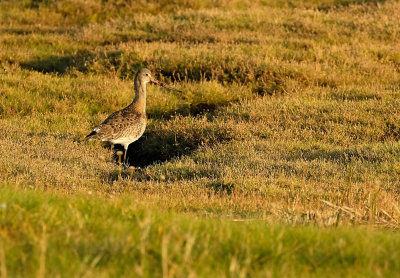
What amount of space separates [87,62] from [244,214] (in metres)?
10.9

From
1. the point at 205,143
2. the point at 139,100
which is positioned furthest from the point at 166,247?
the point at 139,100

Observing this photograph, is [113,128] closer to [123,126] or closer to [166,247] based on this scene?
[123,126]

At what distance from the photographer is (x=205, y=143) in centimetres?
1274

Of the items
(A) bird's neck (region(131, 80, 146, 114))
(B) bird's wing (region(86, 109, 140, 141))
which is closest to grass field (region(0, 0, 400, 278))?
(B) bird's wing (region(86, 109, 140, 141))

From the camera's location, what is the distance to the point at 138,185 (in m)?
9.53

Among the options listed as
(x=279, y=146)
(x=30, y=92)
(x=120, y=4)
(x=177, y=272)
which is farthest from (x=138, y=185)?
(x=120, y=4)

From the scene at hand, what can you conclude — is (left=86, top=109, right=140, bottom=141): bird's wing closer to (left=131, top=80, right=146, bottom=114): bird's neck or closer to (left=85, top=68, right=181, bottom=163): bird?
(left=85, top=68, right=181, bottom=163): bird

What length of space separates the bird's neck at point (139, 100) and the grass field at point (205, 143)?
3.10 ft

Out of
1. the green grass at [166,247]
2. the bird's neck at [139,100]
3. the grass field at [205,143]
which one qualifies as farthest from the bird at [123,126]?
the green grass at [166,247]

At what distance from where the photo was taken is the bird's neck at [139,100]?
12.5 m

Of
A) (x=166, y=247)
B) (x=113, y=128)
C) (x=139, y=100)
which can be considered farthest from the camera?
(x=139, y=100)

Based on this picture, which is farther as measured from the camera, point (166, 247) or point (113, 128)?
point (113, 128)

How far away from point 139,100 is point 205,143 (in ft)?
5.34

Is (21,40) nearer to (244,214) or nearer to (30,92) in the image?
(30,92)
